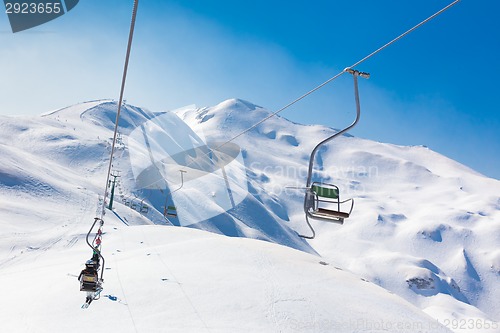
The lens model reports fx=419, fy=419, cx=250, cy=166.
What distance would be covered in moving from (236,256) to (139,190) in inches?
2896

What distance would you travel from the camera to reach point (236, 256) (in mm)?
30344

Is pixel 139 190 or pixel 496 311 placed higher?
pixel 139 190


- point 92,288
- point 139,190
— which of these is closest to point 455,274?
point 139,190

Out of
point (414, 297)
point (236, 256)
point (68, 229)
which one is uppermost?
point (236, 256)

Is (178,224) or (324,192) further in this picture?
(178,224)

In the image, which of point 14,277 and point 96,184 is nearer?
point 14,277

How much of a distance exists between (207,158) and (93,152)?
3143 inches

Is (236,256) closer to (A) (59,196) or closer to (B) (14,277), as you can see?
(B) (14,277)

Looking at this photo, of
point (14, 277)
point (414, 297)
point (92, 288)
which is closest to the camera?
point (92, 288)

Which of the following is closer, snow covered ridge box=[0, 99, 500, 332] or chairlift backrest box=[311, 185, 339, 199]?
chairlift backrest box=[311, 185, 339, 199]

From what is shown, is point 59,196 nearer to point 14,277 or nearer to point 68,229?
point 68,229

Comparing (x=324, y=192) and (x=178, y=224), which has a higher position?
(x=324, y=192)

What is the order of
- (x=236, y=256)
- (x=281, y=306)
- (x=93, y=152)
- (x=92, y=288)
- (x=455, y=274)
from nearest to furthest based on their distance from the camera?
(x=92, y=288) → (x=281, y=306) → (x=236, y=256) → (x=93, y=152) → (x=455, y=274)

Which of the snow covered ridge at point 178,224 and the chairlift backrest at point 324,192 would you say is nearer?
the chairlift backrest at point 324,192
